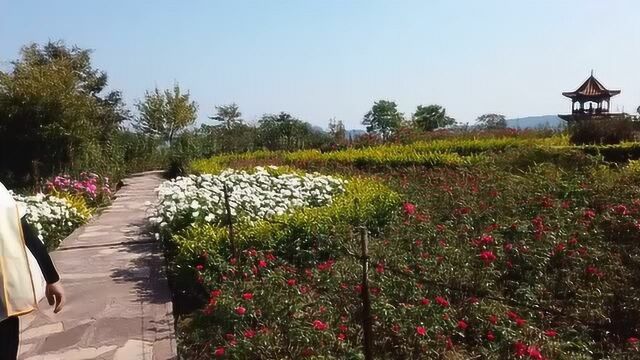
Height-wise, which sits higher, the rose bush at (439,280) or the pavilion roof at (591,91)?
the pavilion roof at (591,91)

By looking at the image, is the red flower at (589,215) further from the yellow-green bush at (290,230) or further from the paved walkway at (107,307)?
the paved walkway at (107,307)

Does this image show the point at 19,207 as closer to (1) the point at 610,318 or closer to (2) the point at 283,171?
(1) the point at 610,318

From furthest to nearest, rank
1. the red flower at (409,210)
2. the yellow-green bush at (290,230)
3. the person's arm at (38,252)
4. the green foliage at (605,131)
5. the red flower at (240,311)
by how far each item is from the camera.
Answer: the green foliage at (605,131), the red flower at (409,210), the yellow-green bush at (290,230), the red flower at (240,311), the person's arm at (38,252)

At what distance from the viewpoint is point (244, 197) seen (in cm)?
601

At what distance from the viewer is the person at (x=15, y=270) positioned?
86.3 inches

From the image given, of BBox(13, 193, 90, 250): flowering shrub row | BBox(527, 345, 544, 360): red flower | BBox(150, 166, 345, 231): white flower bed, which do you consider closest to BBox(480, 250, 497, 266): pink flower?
BBox(527, 345, 544, 360): red flower

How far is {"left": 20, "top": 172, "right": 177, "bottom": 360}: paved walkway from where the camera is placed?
3.55 metres

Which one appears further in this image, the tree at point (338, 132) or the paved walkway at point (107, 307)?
the tree at point (338, 132)

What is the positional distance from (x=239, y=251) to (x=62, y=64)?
1192cm

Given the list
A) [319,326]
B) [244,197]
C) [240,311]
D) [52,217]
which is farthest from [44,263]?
[52,217]

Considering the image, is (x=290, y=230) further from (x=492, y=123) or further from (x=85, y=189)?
(x=492, y=123)

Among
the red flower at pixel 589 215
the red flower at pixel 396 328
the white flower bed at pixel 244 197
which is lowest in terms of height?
the red flower at pixel 396 328

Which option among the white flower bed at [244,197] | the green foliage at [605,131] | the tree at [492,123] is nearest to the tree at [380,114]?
the tree at [492,123]

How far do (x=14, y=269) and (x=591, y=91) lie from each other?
27329 millimetres
